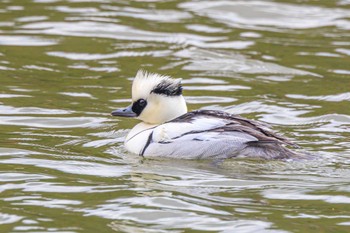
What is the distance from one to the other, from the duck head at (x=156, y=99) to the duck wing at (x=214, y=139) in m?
0.38

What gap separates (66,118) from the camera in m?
11.4

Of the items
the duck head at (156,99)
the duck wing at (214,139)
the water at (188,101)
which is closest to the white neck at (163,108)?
the duck head at (156,99)

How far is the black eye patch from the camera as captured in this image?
1017cm

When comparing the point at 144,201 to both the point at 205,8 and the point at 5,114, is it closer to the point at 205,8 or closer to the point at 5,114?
the point at 5,114

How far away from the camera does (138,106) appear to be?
33.5 feet

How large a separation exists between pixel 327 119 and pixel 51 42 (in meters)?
4.88

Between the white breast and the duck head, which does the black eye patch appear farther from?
the white breast

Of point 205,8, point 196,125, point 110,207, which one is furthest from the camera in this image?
point 205,8

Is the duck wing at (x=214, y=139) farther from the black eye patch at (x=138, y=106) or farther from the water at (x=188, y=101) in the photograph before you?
the black eye patch at (x=138, y=106)

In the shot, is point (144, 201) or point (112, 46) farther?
point (112, 46)

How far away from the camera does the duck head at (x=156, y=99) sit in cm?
1005

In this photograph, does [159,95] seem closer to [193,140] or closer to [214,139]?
[193,140]

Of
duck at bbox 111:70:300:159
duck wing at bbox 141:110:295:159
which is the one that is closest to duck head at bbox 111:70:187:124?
duck at bbox 111:70:300:159

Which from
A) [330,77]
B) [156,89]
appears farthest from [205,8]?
[156,89]
